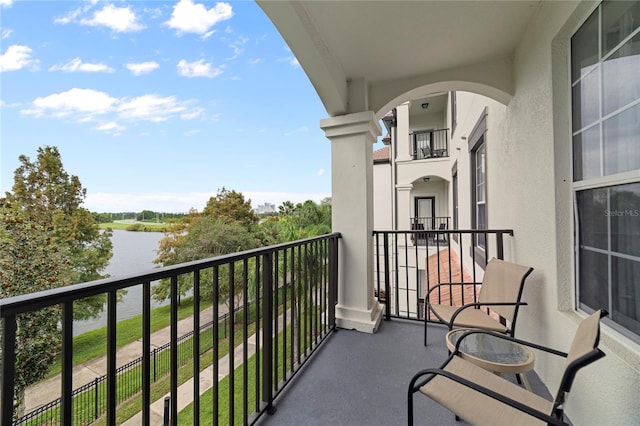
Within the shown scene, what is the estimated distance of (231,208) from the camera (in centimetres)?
1886

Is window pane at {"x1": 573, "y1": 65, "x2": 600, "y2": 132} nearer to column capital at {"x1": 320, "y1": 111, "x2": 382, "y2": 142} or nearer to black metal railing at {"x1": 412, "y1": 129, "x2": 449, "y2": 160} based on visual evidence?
column capital at {"x1": 320, "y1": 111, "x2": 382, "y2": 142}

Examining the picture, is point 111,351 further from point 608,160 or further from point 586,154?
point 586,154

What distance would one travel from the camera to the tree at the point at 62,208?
9938 mm

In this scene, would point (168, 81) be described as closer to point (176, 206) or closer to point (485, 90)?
point (176, 206)

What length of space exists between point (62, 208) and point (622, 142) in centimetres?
1576

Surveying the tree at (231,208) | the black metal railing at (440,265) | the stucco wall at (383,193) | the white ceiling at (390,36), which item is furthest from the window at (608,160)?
the tree at (231,208)

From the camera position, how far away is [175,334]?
110cm

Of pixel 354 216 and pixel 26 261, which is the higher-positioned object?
pixel 354 216

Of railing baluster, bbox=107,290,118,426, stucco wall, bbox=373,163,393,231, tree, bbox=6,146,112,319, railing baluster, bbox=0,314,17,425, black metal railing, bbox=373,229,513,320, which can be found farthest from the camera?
stucco wall, bbox=373,163,393,231

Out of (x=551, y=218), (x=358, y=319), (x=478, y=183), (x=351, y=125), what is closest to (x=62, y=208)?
(x=351, y=125)

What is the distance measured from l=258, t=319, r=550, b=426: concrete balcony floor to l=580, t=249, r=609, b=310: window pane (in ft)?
2.78

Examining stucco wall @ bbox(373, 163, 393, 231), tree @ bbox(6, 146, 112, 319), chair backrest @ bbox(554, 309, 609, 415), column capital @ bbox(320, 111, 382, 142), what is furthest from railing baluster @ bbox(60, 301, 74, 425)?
tree @ bbox(6, 146, 112, 319)

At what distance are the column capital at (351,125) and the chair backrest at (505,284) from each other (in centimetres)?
179

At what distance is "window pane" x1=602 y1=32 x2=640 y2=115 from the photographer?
1123 mm
